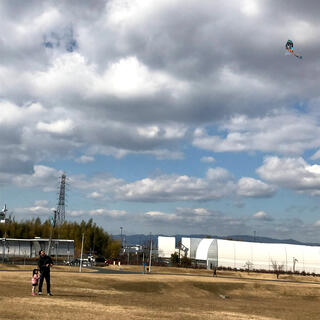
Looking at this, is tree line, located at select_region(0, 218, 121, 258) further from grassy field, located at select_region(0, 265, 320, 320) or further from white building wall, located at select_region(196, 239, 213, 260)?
grassy field, located at select_region(0, 265, 320, 320)

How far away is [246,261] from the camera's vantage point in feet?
330

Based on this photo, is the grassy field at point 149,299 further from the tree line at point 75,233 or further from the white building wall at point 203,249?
the tree line at point 75,233

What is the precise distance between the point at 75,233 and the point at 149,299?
89804 millimetres

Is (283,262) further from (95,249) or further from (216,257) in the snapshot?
(95,249)

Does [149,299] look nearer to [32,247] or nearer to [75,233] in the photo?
[32,247]

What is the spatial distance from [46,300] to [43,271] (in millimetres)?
1953

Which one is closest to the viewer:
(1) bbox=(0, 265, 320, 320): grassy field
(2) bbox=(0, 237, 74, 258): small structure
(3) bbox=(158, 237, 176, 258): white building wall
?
(1) bbox=(0, 265, 320, 320): grassy field

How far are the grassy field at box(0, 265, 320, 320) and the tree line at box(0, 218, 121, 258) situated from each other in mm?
67252

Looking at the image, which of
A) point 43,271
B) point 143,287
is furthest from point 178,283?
point 43,271

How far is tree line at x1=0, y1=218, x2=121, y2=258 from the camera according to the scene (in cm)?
10806

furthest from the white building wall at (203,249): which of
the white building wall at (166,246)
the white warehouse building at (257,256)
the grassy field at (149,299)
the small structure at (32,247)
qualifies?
the grassy field at (149,299)

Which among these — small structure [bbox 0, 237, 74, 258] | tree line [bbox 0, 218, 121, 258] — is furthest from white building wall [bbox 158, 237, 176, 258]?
small structure [bbox 0, 237, 74, 258]

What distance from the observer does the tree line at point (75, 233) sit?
108 meters

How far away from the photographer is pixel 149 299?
26688 mm
